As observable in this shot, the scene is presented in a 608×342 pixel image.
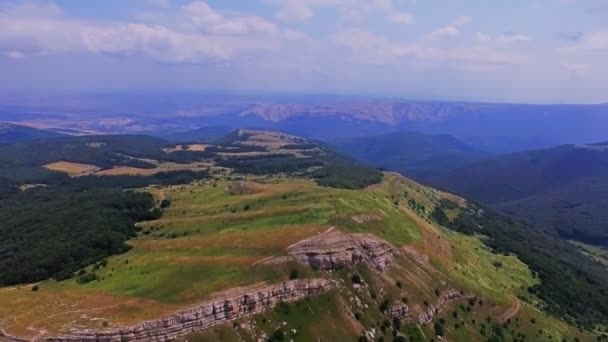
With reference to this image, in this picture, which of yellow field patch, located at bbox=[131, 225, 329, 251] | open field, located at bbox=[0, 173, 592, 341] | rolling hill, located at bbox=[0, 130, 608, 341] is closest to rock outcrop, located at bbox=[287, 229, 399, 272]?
rolling hill, located at bbox=[0, 130, 608, 341]

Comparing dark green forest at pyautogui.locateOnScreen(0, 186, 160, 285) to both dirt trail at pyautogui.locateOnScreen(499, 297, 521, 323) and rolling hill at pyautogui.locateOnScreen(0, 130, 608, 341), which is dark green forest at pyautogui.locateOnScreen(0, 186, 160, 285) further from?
dirt trail at pyautogui.locateOnScreen(499, 297, 521, 323)

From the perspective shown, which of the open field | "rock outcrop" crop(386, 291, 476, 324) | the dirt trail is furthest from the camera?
the dirt trail

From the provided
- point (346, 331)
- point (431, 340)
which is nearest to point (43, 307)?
point (346, 331)

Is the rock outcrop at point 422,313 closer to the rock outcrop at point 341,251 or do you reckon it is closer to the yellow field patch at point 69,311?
the rock outcrop at point 341,251

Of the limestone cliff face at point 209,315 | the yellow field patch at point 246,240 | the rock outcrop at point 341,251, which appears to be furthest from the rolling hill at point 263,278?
the yellow field patch at point 246,240

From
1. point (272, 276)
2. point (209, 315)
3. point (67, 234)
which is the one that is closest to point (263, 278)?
point (272, 276)
